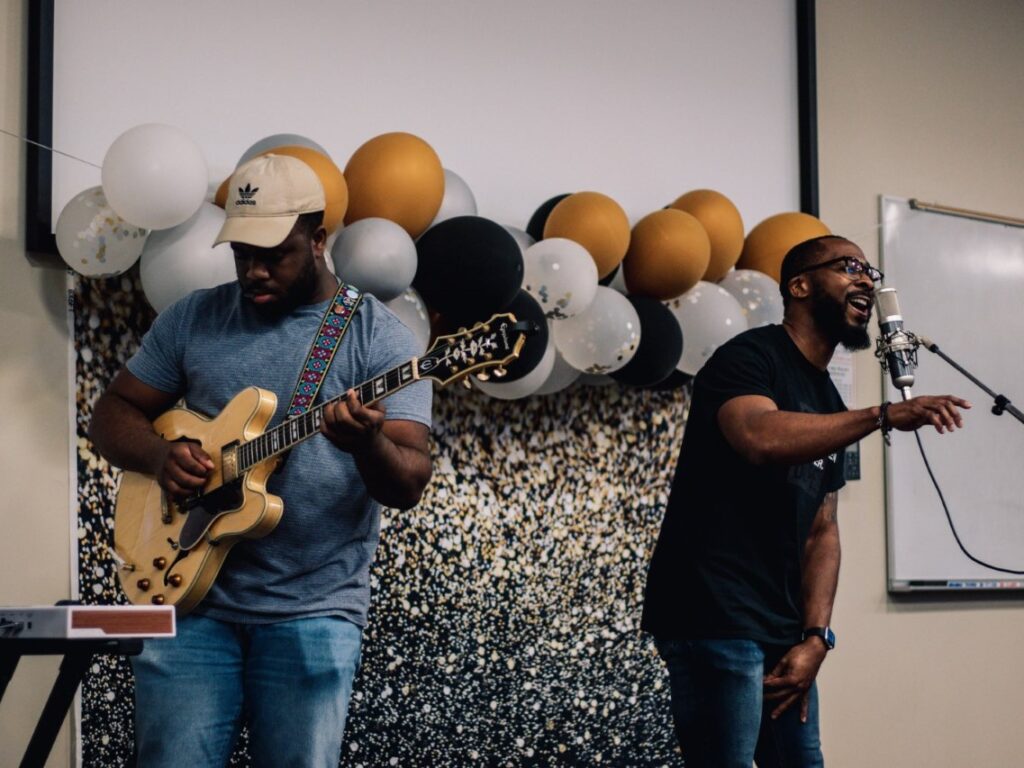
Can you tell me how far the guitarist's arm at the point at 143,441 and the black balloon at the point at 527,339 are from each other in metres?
0.88

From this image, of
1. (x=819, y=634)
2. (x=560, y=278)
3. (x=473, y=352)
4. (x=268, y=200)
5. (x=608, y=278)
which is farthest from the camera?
(x=608, y=278)

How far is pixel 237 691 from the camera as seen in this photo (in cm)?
195

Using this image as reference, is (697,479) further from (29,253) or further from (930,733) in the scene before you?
(930,733)

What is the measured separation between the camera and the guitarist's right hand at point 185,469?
1998 mm

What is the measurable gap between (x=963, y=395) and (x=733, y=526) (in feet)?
7.37

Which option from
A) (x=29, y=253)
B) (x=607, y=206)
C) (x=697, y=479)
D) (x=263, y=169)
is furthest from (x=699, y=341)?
(x=29, y=253)

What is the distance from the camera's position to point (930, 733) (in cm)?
405

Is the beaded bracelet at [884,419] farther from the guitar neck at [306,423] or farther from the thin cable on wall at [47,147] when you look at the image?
the thin cable on wall at [47,147]

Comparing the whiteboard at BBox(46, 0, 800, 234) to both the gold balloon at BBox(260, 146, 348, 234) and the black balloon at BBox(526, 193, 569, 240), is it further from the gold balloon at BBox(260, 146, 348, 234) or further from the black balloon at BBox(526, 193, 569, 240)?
the gold balloon at BBox(260, 146, 348, 234)

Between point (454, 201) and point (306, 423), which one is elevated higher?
point (454, 201)

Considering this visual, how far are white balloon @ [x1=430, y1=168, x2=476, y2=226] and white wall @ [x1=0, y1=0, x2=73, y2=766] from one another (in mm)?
888

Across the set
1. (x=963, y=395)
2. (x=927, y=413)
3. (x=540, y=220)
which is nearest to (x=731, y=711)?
(x=927, y=413)

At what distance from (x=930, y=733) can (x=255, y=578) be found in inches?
114

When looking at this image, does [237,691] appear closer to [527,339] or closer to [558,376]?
[527,339]
